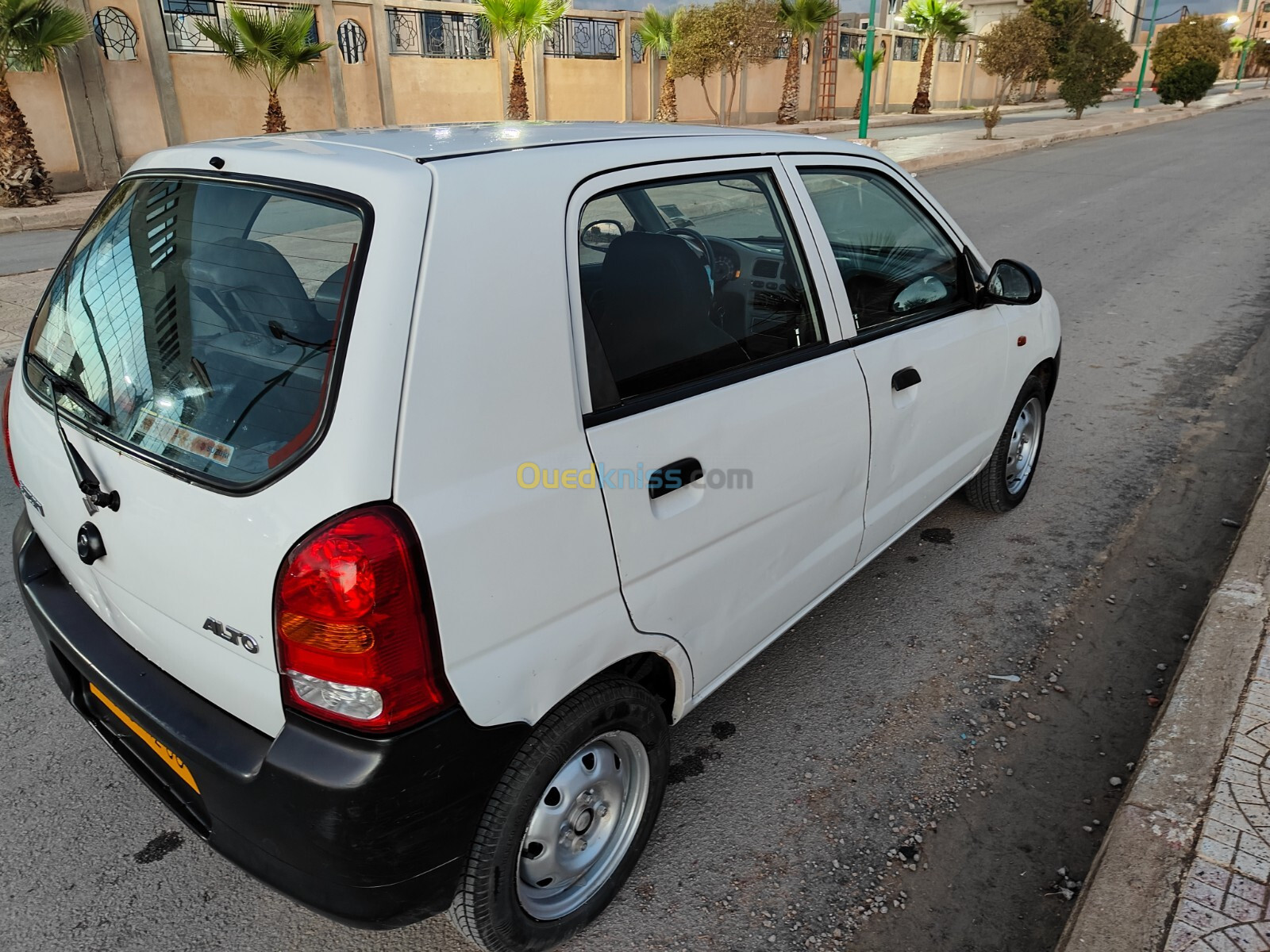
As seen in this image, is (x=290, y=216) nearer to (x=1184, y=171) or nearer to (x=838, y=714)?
(x=838, y=714)

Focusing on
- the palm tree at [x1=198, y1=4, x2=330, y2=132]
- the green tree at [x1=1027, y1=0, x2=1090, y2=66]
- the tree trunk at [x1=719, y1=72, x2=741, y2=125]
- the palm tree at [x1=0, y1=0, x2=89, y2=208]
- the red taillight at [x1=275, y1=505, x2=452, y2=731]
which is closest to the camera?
the red taillight at [x1=275, y1=505, x2=452, y2=731]

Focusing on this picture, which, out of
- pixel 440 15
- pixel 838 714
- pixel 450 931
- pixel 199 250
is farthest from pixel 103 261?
pixel 440 15

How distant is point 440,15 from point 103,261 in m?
21.5

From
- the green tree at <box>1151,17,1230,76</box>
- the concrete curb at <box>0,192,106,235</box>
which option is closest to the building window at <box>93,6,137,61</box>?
the concrete curb at <box>0,192,106,235</box>

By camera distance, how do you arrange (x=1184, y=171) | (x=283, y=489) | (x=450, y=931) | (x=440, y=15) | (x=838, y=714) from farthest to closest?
1. (x=440, y=15)
2. (x=1184, y=171)
3. (x=838, y=714)
4. (x=450, y=931)
5. (x=283, y=489)

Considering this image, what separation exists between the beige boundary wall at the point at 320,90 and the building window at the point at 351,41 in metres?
0.08

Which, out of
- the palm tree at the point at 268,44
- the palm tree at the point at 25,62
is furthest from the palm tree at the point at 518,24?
the palm tree at the point at 25,62

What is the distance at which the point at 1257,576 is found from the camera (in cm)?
346

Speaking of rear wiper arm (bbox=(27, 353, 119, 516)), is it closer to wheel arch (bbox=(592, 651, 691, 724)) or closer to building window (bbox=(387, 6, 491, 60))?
wheel arch (bbox=(592, 651, 691, 724))

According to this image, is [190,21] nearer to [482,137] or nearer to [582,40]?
[582,40]

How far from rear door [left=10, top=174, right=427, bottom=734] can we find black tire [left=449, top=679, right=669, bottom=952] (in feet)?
1.56

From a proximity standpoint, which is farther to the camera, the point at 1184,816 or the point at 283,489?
the point at 1184,816

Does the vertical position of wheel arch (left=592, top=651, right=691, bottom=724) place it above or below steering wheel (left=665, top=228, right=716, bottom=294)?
below

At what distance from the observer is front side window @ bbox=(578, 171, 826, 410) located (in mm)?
2084
